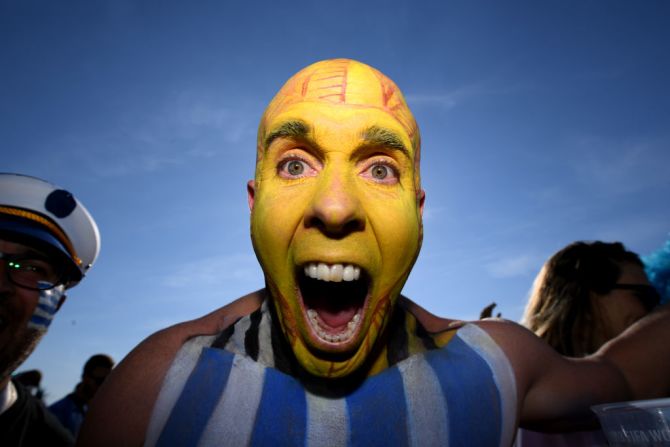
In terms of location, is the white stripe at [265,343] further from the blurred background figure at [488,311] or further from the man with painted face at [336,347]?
the blurred background figure at [488,311]

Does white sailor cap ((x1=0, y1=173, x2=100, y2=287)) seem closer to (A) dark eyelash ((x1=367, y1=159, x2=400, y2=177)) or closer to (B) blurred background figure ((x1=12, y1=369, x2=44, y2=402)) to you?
(A) dark eyelash ((x1=367, y1=159, x2=400, y2=177))

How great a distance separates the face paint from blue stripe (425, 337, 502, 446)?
8.18 feet

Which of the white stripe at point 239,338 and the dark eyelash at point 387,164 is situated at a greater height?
the dark eyelash at point 387,164

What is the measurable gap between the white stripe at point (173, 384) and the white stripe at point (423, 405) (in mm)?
805

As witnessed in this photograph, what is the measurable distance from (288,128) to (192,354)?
95cm

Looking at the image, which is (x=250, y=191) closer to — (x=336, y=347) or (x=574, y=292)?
(x=336, y=347)

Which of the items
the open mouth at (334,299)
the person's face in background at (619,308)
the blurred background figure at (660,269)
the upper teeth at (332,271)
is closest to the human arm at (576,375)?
the open mouth at (334,299)

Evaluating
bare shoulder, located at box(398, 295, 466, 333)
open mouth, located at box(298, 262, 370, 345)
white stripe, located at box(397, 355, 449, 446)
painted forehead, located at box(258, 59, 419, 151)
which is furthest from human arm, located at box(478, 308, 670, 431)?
painted forehead, located at box(258, 59, 419, 151)

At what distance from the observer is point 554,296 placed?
3.33m

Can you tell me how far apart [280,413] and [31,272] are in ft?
7.14

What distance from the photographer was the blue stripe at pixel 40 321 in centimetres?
268

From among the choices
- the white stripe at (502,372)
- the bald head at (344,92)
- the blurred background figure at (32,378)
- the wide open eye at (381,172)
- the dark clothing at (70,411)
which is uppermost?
the bald head at (344,92)

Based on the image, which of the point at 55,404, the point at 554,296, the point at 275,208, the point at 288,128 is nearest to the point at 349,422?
the point at 275,208

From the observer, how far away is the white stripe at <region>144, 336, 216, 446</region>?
55.4 inches
